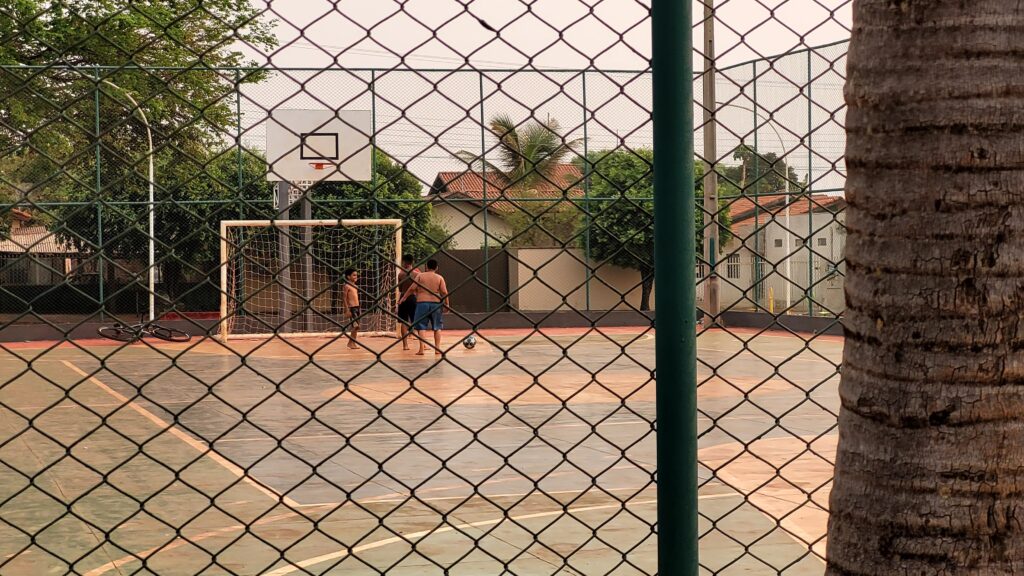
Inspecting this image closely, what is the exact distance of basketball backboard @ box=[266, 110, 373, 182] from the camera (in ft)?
7.97

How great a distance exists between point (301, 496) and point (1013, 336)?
6.31 metres

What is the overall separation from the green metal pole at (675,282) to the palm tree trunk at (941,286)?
0.54 meters

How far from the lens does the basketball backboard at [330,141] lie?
243 cm

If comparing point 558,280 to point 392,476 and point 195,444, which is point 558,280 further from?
point 392,476

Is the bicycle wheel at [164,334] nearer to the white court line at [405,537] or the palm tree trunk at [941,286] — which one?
the white court line at [405,537]

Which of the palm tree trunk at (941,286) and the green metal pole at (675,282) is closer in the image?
the palm tree trunk at (941,286)

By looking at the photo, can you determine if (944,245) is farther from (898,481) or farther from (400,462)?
(400,462)

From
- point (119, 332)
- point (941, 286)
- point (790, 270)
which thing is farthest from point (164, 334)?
point (941, 286)

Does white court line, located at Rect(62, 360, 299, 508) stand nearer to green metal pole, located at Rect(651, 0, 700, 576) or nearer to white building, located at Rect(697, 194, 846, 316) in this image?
green metal pole, located at Rect(651, 0, 700, 576)

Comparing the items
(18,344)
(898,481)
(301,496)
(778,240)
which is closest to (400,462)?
(301,496)

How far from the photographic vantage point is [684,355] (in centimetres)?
230

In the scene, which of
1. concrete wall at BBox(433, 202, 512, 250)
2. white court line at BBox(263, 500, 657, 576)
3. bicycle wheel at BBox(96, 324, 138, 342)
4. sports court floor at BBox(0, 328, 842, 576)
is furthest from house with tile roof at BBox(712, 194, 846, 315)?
white court line at BBox(263, 500, 657, 576)

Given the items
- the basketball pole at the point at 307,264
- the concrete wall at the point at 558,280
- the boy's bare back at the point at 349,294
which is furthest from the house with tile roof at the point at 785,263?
the basketball pole at the point at 307,264

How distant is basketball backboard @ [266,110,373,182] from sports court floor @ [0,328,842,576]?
1.76ft
